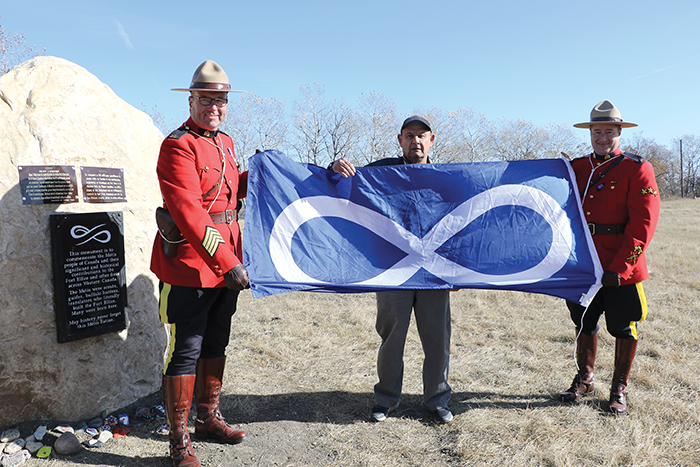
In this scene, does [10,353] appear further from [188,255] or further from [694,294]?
[694,294]

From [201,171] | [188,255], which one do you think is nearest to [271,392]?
[188,255]

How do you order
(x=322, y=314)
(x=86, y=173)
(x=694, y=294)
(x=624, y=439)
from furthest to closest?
(x=694, y=294)
(x=322, y=314)
(x=86, y=173)
(x=624, y=439)

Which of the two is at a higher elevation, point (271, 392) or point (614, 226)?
point (614, 226)

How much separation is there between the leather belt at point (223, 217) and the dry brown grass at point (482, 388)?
1518 mm

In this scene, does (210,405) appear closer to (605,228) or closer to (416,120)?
(416,120)

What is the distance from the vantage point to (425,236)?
129 inches

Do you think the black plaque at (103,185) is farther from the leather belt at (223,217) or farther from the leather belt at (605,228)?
the leather belt at (605,228)

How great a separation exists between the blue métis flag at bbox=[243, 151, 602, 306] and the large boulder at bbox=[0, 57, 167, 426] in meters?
1.14

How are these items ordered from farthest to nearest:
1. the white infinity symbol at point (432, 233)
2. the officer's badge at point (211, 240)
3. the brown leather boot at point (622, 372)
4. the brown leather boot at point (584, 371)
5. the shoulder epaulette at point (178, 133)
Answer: the brown leather boot at point (584, 371), the brown leather boot at point (622, 372), the white infinity symbol at point (432, 233), the shoulder epaulette at point (178, 133), the officer's badge at point (211, 240)

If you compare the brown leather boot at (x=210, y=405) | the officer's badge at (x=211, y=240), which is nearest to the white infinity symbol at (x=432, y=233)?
the officer's badge at (x=211, y=240)

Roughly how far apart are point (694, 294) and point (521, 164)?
17.6 feet

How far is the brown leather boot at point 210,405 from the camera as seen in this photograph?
2.95 m

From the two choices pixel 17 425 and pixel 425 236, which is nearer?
pixel 17 425

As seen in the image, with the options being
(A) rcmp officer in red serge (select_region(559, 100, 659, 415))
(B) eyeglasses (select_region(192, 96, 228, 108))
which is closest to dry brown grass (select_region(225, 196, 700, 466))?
(A) rcmp officer in red serge (select_region(559, 100, 659, 415))
